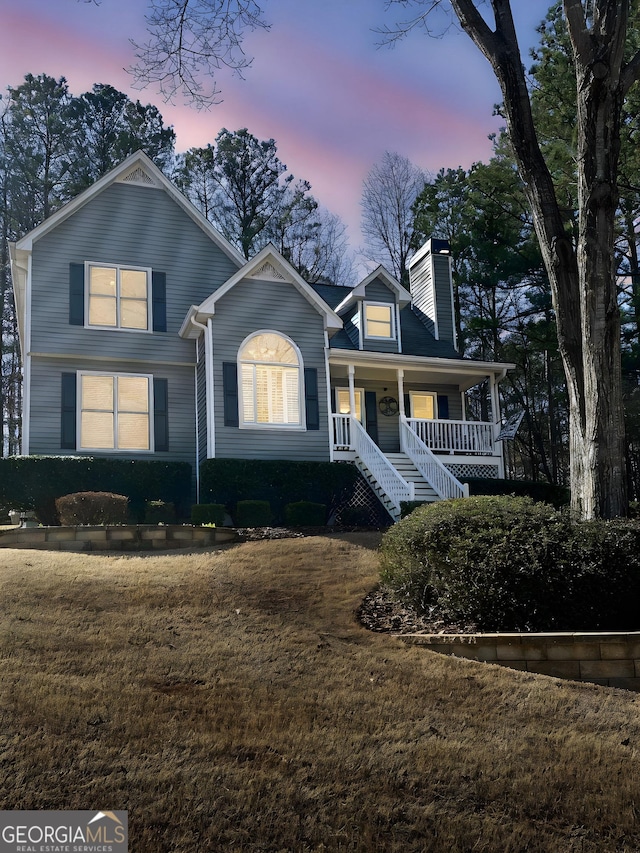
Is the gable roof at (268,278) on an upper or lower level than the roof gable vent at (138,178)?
lower

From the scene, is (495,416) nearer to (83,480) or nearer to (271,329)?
(271,329)

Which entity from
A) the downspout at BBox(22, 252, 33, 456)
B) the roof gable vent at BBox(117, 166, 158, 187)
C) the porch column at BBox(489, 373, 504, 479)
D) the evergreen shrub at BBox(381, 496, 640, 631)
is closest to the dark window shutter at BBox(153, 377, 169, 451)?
the downspout at BBox(22, 252, 33, 456)

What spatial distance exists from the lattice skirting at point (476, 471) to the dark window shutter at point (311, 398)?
12.9ft

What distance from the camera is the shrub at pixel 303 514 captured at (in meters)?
14.5

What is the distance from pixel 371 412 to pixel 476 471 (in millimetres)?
3054

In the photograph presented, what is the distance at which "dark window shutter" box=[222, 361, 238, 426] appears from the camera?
15.9m

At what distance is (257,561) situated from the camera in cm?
932

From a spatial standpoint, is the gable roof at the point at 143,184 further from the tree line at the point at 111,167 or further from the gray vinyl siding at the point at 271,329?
the tree line at the point at 111,167

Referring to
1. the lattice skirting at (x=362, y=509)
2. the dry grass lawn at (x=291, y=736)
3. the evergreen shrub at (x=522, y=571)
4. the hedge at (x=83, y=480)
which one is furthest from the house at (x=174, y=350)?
the dry grass lawn at (x=291, y=736)

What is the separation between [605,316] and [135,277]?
1125cm

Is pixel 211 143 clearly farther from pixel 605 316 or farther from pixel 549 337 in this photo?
pixel 605 316

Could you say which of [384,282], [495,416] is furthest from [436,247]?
[495,416]

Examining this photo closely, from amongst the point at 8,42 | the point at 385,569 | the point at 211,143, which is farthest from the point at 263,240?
the point at 385,569

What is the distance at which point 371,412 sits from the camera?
20.0 meters
